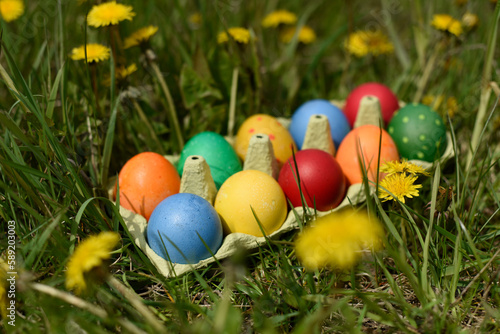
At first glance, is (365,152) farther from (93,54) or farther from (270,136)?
(93,54)

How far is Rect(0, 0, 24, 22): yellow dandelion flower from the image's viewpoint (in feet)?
7.11

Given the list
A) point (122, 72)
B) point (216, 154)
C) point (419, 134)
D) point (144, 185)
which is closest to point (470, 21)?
point (419, 134)

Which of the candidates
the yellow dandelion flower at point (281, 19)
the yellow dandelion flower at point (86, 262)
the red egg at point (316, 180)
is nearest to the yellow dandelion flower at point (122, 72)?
the red egg at point (316, 180)

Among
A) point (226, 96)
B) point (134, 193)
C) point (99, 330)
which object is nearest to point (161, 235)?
point (134, 193)

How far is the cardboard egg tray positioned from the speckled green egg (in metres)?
0.06

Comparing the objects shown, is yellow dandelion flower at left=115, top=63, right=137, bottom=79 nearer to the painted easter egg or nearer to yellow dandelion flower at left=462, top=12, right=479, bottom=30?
the painted easter egg

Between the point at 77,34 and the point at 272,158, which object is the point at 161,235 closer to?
the point at 272,158

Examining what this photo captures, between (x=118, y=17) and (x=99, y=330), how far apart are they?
4.26ft

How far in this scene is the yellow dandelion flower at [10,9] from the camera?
2.17 meters

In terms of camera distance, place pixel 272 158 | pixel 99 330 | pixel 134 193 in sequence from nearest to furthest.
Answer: pixel 99 330 < pixel 134 193 < pixel 272 158

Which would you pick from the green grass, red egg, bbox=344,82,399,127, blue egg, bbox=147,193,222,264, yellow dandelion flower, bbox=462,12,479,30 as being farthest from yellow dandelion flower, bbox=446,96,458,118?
blue egg, bbox=147,193,222,264

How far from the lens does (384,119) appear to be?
2377mm

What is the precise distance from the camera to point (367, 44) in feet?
9.45

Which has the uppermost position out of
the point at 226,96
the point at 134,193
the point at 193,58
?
the point at 193,58
